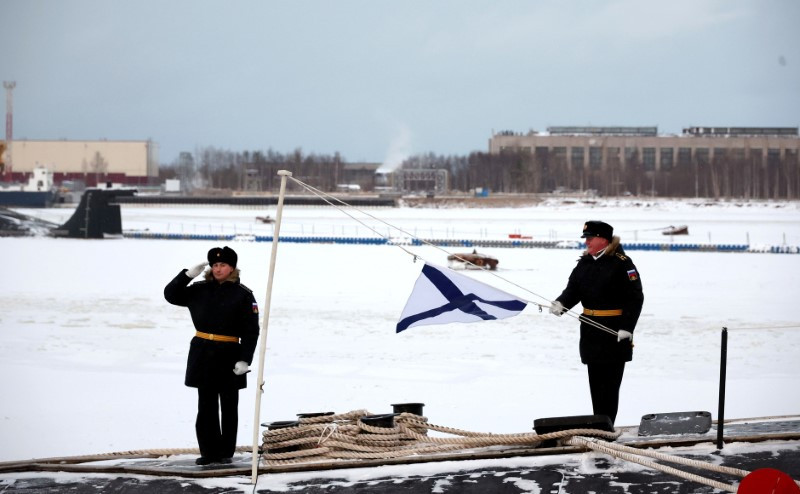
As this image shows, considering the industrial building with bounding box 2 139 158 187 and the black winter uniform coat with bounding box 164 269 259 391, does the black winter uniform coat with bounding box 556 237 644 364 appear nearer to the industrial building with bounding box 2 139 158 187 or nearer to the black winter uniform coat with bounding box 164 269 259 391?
the black winter uniform coat with bounding box 164 269 259 391

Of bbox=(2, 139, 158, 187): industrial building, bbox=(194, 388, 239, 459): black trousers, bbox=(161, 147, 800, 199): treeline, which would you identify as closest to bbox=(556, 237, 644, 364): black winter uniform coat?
bbox=(194, 388, 239, 459): black trousers

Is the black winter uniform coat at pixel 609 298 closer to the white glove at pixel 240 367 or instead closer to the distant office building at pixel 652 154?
the white glove at pixel 240 367

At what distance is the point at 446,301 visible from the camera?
6660 mm

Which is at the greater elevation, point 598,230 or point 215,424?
point 598,230

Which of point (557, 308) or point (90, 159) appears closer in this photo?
point (557, 308)

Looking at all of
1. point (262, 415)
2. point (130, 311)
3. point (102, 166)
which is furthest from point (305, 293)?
point (102, 166)

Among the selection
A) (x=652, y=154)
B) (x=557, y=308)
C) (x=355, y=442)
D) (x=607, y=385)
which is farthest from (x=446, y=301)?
(x=652, y=154)

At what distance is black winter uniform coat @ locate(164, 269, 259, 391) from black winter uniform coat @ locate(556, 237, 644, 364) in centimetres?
228

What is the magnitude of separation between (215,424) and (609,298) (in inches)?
113

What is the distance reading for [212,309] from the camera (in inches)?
253

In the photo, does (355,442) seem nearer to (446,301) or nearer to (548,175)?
(446,301)

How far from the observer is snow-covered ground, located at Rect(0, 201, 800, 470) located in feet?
32.1

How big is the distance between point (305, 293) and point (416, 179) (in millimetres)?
97379

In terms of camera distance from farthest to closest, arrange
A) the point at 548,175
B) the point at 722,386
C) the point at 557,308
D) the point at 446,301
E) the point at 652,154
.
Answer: the point at 652,154 < the point at 548,175 < the point at 557,308 < the point at 446,301 < the point at 722,386
